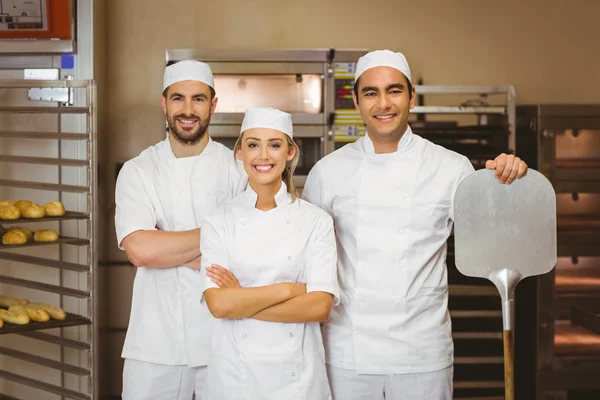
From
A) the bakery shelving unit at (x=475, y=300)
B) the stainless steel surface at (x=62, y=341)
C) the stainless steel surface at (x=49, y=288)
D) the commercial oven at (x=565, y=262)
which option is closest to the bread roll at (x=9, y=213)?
the stainless steel surface at (x=49, y=288)

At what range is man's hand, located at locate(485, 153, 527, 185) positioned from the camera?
1.92 metres

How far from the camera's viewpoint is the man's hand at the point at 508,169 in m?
1.92

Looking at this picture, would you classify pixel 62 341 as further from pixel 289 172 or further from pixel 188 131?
pixel 289 172

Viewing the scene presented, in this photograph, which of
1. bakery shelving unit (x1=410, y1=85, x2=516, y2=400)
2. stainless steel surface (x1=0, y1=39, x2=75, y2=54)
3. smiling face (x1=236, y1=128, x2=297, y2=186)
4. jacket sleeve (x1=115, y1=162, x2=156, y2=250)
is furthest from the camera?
bakery shelving unit (x1=410, y1=85, x2=516, y2=400)

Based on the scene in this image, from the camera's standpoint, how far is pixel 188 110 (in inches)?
92.5

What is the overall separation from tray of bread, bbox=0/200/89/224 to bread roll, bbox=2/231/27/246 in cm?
7

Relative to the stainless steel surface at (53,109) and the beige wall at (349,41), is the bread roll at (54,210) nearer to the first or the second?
the stainless steel surface at (53,109)

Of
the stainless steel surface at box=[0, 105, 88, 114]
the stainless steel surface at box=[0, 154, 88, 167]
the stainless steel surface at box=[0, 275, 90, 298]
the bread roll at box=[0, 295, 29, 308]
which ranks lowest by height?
the bread roll at box=[0, 295, 29, 308]

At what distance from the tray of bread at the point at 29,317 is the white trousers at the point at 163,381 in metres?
0.95

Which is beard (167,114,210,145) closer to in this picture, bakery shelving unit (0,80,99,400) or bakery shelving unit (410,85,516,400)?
bakery shelving unit (0,80,99,400)

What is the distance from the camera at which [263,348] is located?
1.99 metres

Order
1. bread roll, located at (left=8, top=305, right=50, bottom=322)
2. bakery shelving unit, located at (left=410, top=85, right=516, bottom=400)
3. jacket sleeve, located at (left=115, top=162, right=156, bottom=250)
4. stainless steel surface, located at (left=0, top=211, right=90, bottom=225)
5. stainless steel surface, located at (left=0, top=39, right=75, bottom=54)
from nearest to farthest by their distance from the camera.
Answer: jacket sleeve, located at (left=115, top=162, right=156, bottom=250) < stainless steel surface, located at (left=0, top=211, right=90, bottom=225) < bread roll, located at (left=8, top=305, right=50, bottom=322) < stainless steel surface, located at (left=0, top=39, right=75, bottom=54) < bakery shelving unit, located at (left=410, top=85, right=516, bottom=400)

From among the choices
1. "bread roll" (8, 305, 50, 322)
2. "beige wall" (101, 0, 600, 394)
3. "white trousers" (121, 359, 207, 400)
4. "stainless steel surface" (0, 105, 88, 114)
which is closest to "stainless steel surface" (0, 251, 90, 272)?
"bread roll" (8, 305, 50, 322)

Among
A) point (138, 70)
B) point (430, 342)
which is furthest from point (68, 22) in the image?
point (430, 342)
